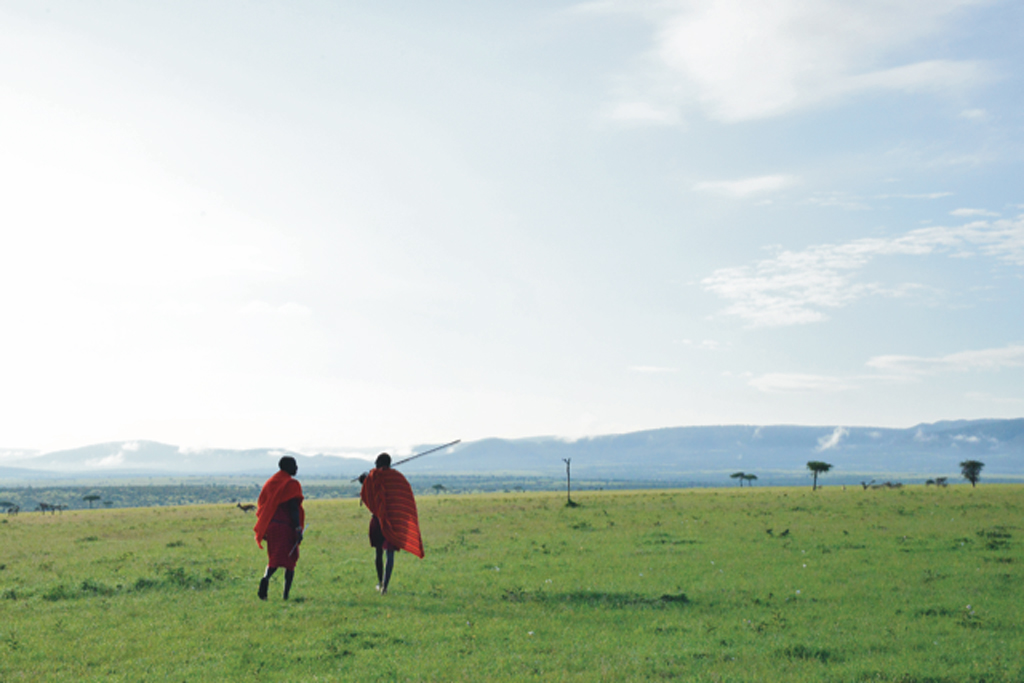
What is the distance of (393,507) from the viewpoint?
18078 millimetres

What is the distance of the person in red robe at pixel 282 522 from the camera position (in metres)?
16.9

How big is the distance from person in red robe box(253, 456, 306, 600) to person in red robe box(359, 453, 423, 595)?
1804mm

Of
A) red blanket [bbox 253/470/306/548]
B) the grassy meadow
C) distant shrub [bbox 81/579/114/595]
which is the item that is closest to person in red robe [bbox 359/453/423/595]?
the grassy meadow

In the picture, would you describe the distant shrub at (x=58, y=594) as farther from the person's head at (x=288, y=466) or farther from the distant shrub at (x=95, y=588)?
the person's head at (x=288, y=466)

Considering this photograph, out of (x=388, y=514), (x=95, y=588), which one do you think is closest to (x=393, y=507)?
→ (x=388, y=514)

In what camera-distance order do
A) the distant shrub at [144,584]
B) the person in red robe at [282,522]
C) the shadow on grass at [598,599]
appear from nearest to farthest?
the shadow on grass at [598,599], the person in red robe at [282,522], the distant shrub at [144,584]

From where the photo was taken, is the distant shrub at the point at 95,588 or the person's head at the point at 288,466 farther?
the distant shrub at the point at 95,588

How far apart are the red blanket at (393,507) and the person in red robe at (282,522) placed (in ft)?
6.00

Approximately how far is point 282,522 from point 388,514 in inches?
104

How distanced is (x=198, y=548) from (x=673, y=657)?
80.5 ft

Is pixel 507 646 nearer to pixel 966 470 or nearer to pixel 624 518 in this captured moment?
pixel 624 518

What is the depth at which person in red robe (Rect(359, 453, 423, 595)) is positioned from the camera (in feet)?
58.4

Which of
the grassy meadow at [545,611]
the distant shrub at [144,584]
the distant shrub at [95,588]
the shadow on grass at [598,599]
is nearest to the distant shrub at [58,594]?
the grassy meadow at [545,611]

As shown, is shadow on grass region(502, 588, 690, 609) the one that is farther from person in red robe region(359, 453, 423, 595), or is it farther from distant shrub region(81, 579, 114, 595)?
distant shrub region(81, 579, 114, 595)
